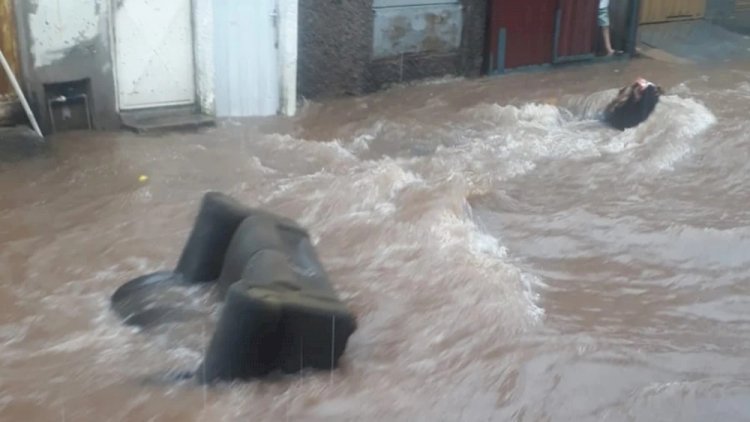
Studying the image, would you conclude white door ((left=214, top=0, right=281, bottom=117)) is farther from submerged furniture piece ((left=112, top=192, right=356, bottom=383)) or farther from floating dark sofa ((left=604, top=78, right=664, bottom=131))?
submerged furniture piece ((left=112, top=192, right=356, bottom=383))

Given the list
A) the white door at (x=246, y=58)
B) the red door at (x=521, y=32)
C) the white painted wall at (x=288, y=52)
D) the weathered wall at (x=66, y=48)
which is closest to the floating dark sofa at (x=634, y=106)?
the red door at (x=521, y=32)

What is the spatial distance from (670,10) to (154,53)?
8713 mm

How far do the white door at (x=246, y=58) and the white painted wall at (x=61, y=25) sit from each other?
1.20 metres

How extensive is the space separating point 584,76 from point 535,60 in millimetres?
657

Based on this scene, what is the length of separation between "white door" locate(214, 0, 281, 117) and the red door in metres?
3.42

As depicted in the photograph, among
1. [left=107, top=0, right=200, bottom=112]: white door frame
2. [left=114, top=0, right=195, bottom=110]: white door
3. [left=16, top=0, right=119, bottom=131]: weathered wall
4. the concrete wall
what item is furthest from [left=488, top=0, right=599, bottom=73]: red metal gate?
[left=16, top=0, right=119, bottom=131]: weathered wall

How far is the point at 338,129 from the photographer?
9344 mm

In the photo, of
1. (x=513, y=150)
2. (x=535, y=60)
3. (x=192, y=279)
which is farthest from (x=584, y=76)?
(x=192, y=279)

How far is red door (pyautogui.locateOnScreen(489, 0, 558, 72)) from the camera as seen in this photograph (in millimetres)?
12047

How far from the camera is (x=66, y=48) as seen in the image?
331 inches

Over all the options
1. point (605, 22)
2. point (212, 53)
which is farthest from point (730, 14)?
point (212, 53)

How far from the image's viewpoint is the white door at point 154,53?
877 cm

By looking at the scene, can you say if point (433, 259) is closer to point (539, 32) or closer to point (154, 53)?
point (154, 53)

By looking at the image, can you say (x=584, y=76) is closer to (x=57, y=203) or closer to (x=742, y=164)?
(x=742, y=164)
